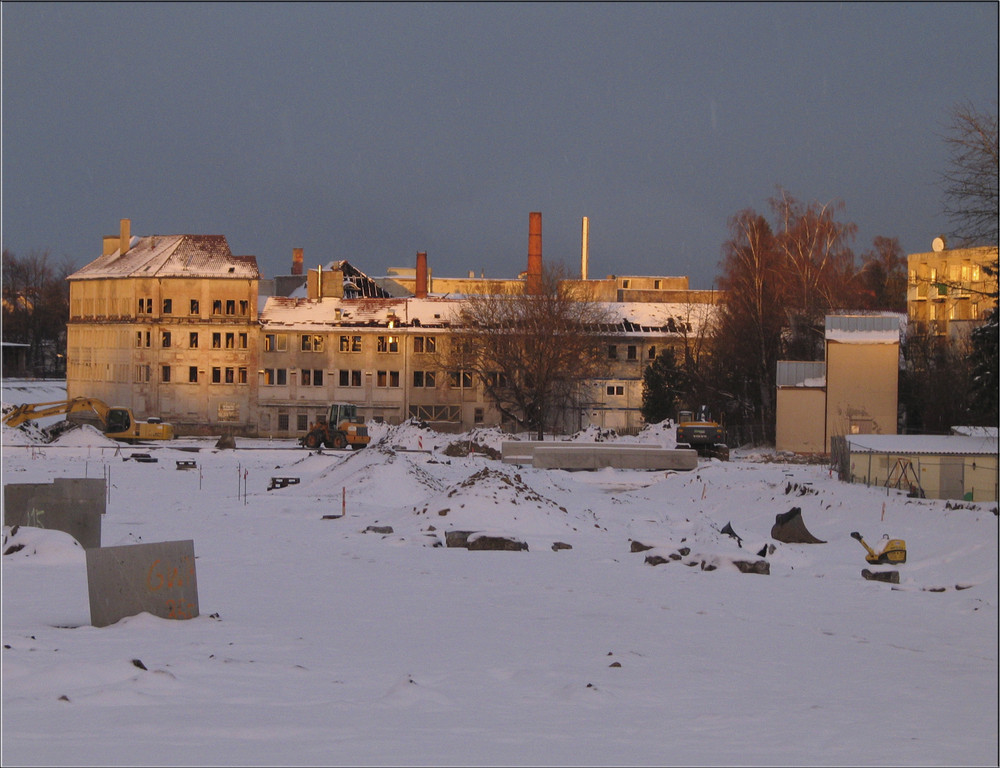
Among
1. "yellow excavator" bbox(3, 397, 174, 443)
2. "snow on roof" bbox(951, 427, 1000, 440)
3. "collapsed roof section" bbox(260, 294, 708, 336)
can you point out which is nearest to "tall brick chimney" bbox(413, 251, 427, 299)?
"collapsed roof section" bbox(260, 294, 708, 336)

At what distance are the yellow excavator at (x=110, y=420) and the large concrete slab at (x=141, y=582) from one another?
149 ft

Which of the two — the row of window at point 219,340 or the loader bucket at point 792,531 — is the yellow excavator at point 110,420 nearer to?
the row of window at point 219,340

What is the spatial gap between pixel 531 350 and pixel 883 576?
46.7 meters

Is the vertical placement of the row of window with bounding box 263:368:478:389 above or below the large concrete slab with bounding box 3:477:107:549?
above

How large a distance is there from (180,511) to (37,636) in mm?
15271

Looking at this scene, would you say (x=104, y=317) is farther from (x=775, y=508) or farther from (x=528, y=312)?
(x=775, y=508)

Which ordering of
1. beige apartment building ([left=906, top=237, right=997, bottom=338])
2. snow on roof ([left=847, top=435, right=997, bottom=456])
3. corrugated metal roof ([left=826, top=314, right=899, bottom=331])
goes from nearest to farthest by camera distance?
snow on roof ([left=847, top=435, right=997, bottom=456]) < corrugated metal roof ([left=826, top=314, right=899, bottom=331]) < beige apartment building ([left=906, top=237, right=997, bottom=338])

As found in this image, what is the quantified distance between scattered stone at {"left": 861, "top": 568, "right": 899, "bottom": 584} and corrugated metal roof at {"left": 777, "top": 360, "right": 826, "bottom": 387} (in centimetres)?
3508

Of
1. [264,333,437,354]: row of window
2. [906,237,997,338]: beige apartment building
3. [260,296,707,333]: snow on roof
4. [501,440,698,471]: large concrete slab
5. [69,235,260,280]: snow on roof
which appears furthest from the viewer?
[906,237,997,338]: beige apartment building

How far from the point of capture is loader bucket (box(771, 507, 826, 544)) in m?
24.7

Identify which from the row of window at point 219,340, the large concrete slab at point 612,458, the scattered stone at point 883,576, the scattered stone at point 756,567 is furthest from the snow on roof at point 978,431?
the row of window at point 219,340

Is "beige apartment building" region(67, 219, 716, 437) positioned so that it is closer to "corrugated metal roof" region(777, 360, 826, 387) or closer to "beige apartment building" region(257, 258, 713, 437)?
"beige apartment building" region(257, 258, 713, 437)

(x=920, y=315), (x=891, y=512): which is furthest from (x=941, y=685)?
(x=920, y=315)

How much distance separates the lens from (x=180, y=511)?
26.1 meters
